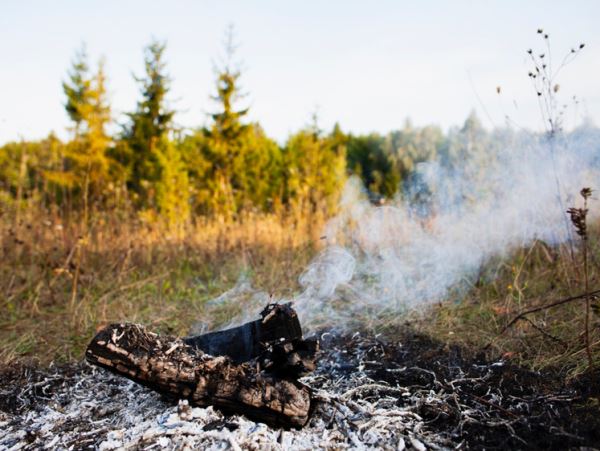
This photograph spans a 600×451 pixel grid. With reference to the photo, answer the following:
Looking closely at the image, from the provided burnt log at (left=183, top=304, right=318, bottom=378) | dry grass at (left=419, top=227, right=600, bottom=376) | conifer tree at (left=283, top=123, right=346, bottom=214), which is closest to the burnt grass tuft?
dry grass at (left=419, top=227, right=600, bottom=376)

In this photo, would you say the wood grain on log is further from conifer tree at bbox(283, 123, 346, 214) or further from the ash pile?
conifer tree at bbox(283, 123, 346, 214)

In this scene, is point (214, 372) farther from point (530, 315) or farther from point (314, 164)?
point (314, 164)

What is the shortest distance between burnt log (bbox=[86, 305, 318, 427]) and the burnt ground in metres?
0.07

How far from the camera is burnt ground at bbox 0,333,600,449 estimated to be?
6.04 ft

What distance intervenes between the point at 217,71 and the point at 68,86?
18.3ft

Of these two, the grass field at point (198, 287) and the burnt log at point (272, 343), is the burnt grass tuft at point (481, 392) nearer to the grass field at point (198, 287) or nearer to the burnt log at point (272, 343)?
the grass field at point (198, 287)

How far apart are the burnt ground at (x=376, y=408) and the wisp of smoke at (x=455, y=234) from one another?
1.06 m

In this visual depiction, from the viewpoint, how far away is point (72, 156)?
14.5 meters

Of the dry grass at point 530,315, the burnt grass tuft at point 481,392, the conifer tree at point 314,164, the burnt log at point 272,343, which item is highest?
the conifer tree at point 314,164

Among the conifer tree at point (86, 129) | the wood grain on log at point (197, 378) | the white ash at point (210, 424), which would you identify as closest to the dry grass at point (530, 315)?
the white ash at point (210, 424)

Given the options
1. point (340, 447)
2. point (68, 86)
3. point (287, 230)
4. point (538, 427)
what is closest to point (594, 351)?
point (538, 427)

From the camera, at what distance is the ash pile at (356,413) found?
183 cm

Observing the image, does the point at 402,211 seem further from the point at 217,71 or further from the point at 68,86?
the point at 68,86

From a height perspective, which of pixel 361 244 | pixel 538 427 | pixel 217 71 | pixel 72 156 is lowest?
pixel 538 427
